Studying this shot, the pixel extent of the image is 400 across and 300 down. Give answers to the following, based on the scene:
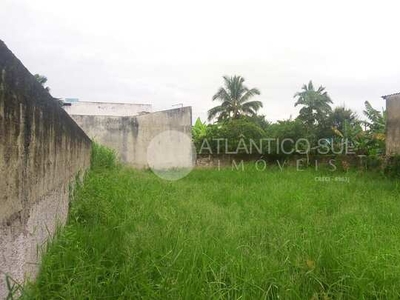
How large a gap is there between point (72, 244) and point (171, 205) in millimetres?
2024

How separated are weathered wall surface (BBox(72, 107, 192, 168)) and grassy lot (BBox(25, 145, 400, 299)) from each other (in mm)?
6954

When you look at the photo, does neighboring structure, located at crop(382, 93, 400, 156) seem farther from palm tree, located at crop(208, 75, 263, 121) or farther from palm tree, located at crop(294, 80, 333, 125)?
palm tree, located at crop(208, 75, 263, 121)

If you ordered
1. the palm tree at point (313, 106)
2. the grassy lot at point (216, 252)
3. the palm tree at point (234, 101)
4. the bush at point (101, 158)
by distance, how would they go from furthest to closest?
the palm tree at point (234, 101), the palm tree at point (313, 106), the bush at point (101, 158), the grassy lot at point (216, 252)

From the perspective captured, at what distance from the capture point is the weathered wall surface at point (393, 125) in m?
8.41

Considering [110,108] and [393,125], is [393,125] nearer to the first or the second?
[393,125]

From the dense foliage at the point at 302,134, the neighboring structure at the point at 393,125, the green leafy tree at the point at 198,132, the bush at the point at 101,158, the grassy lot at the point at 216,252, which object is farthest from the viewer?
the green leafy tree at the point at 198,132

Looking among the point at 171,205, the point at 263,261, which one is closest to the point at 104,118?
the point at 171,205

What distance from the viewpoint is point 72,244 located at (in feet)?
7.72

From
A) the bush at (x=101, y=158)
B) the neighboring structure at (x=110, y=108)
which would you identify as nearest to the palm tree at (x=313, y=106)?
the neighboring structure at (x=110, y=108)

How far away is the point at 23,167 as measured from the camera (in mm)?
1506

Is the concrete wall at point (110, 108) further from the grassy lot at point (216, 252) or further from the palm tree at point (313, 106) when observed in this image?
the grassy lot at point (216, 252)

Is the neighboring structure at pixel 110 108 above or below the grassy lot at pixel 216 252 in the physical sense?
above

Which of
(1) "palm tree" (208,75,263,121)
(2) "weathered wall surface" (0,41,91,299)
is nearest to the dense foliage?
(1) "palm tree" (208,75,263,121)

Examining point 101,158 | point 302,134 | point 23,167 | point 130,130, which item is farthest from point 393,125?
point 23,167
